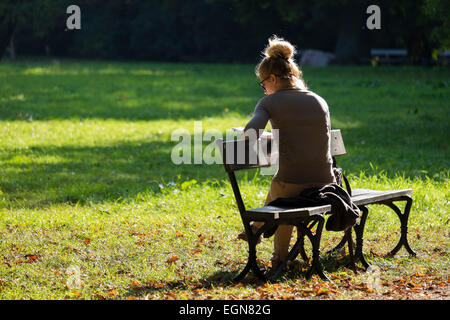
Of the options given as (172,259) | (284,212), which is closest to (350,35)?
(172,259)

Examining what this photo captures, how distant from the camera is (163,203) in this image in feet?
25.3

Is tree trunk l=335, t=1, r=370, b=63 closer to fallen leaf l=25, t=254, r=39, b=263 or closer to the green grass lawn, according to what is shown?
the green grass lawn

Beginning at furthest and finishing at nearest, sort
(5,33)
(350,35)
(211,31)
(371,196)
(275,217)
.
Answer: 1. (211,31)
2. (350,35)
3. (5,33)
4. (371,196)
5. (275,217)

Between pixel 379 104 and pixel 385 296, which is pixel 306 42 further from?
pixel 385 296

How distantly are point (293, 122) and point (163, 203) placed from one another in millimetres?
3080

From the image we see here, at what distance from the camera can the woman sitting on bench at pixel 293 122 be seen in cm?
496

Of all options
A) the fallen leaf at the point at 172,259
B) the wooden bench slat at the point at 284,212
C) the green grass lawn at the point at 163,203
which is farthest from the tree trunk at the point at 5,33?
the wooden bench slat at the point at 284,212

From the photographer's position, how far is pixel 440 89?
19.7m

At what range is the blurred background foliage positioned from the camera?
33562 millimetres

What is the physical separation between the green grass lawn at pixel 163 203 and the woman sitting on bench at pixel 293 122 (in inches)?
29.6

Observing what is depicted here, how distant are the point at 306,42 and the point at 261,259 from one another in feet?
114

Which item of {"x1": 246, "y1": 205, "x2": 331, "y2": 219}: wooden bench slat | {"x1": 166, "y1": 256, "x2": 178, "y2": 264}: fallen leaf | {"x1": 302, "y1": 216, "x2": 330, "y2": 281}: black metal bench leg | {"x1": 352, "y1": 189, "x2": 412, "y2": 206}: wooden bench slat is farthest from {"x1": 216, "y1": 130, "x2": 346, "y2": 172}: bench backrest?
{"x1": 166, "y1": 256, "x2": 178, "y2": 264}: fallen leaf

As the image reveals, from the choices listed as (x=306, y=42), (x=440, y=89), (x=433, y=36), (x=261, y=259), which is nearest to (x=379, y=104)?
(x=440, y=89)

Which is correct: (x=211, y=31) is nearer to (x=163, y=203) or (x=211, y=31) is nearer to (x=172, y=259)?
(x=163, y=203)
